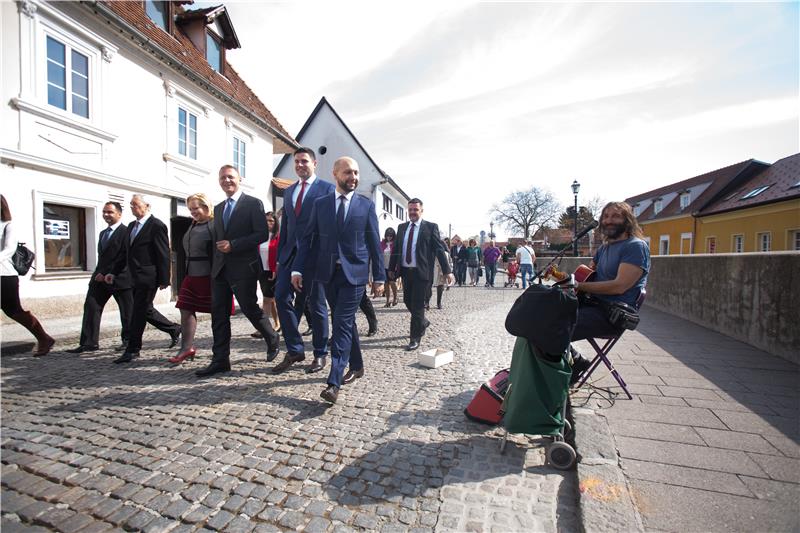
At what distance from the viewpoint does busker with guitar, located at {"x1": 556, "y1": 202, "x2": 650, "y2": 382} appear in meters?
3.18

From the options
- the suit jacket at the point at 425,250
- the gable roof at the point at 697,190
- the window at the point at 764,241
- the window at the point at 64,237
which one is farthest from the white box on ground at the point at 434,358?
the gable roof at the point at 697,190

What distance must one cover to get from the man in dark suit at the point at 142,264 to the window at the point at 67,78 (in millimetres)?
5559

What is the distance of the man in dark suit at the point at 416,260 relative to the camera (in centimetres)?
570

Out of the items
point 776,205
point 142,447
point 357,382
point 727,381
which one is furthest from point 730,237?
point 142,447

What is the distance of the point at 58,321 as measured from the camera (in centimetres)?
798

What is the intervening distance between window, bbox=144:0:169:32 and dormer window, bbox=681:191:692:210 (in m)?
42.0

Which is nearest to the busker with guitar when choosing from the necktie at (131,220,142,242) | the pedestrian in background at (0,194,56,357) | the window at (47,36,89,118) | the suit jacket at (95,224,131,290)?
the necktie at (131,220,142,242)

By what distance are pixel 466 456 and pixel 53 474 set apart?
96.3 inches

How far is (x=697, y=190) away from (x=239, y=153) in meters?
40.3

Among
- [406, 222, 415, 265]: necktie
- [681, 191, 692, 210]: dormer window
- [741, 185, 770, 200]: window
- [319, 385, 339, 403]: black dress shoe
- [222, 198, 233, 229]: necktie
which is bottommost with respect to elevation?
[319, 385, 339, 403]: black dress shoe

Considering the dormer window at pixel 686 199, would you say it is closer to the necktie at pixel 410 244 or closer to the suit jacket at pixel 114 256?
the necktie at pixel 410 244

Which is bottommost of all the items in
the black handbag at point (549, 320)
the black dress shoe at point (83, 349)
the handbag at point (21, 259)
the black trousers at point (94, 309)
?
the black dress shoe at point (83, 349)

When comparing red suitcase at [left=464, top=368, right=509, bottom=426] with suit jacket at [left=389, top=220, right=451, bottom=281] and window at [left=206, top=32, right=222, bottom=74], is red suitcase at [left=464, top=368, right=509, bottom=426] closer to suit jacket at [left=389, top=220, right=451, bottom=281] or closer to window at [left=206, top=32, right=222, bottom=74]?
suit jacket at [left=389, top=220, right=451, bottom=281]

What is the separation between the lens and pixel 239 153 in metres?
15.0
